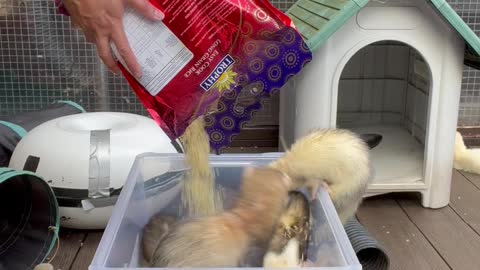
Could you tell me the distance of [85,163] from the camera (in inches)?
52.2

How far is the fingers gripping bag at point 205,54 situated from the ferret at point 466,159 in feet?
2.84

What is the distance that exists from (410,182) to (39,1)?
119 cm

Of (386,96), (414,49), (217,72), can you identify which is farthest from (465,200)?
(217,72)

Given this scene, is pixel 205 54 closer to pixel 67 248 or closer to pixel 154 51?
pixel 154 51

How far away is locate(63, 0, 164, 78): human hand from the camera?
896 mm

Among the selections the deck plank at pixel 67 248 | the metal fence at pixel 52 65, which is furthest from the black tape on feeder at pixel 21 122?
the deck plank at pixel 67 248

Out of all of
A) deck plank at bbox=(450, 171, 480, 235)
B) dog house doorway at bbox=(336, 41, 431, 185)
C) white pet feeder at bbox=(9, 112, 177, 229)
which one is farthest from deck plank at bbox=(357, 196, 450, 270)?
white pet feeder at bbox=(9, 112, 177, 229)

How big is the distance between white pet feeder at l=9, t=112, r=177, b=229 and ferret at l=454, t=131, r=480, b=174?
2.98ft

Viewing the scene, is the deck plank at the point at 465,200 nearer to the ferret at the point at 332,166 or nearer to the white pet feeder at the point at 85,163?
the ferret at the point at 332,166

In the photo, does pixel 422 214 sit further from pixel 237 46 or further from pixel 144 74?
pixel 144 74

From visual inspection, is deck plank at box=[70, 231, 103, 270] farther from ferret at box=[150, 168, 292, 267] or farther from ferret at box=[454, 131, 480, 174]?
ferret at box=[454, 131, 480, 174]

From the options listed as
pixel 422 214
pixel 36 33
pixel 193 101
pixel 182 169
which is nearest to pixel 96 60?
pixel 36 33

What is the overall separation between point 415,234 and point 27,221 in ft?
2.77

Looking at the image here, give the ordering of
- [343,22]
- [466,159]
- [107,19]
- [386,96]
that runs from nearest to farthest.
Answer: [107,19], [343,22], [466,159], [386,96]
